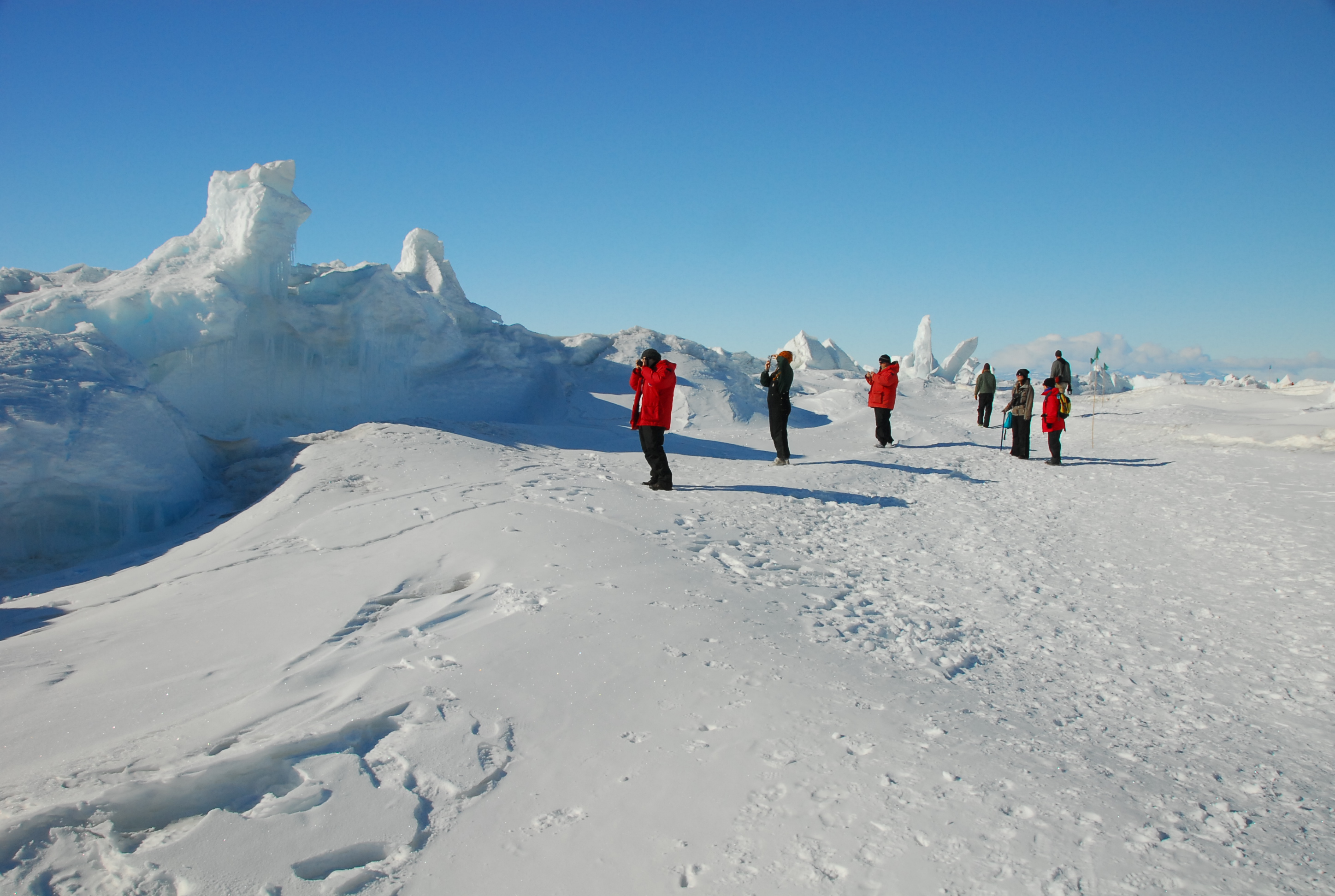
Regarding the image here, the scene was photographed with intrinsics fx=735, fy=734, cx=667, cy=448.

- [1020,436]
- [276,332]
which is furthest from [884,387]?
[276,332]

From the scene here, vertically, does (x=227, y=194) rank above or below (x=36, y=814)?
above

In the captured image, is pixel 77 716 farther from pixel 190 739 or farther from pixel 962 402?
pixel 962 402

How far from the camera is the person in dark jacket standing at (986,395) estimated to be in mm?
15219

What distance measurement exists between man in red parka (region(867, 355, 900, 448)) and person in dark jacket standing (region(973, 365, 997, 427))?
4.91 metres

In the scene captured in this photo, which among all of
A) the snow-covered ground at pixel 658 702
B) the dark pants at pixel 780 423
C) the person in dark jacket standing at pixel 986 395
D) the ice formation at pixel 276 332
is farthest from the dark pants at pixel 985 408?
the ice formation at pixel 276 332

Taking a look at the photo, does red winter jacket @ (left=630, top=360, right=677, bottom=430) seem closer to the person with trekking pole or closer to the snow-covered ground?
the snow-covered ground

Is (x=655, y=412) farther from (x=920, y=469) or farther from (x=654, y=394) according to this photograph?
(x=920, y=469)

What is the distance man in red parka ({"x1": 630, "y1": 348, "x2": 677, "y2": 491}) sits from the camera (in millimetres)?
7285

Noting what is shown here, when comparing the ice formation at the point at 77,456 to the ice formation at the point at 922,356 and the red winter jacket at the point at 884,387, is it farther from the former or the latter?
the ice formation at the point at 922,356

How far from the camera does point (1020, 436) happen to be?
427 inches

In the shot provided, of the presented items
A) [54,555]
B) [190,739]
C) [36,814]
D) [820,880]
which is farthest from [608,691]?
[54,555]

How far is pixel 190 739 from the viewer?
2.84 m

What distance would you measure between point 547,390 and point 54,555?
9.15 m

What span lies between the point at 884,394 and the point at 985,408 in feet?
17.5
